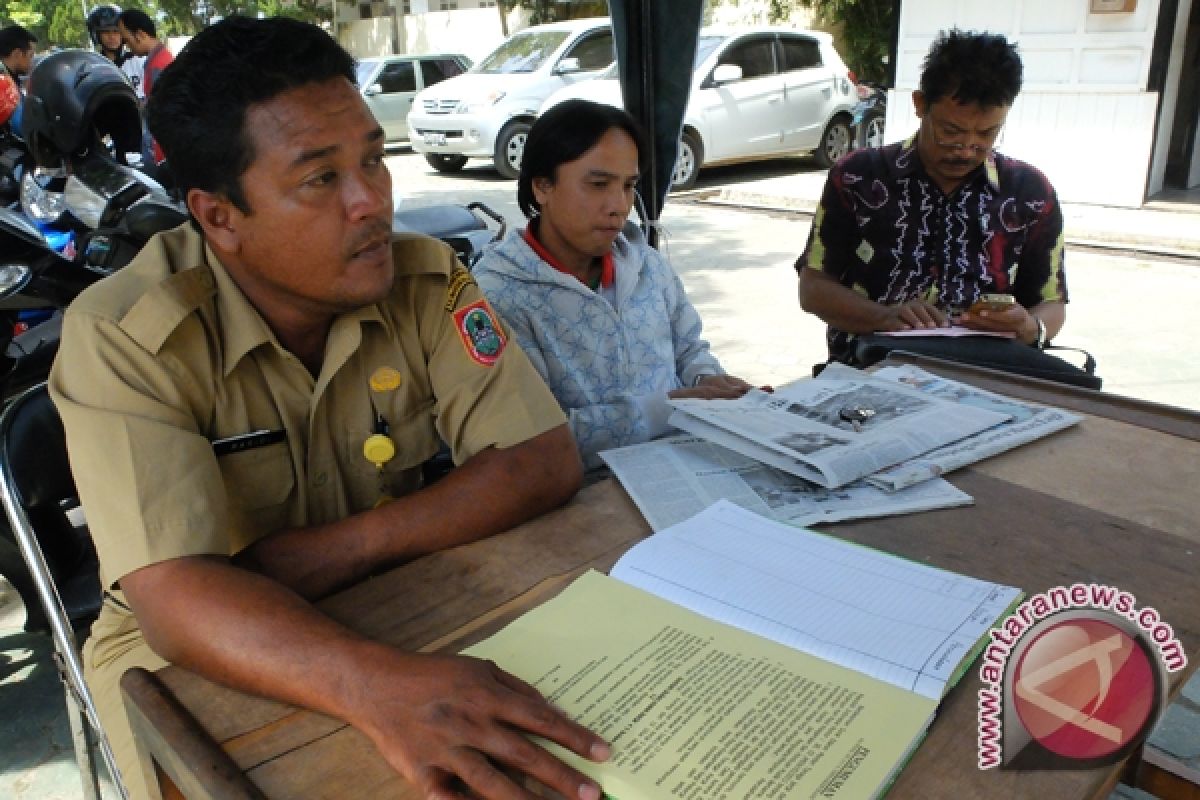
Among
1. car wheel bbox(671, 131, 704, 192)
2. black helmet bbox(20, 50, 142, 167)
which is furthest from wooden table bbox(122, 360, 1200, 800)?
car wheel bbox(671, 131, 704, 192)

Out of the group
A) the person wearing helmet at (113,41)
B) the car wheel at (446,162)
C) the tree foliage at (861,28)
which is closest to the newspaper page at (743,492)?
the person wearing helmet at (113,41)

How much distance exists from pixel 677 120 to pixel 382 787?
2.72 m

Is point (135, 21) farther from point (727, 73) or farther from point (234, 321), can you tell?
point (234, 321)

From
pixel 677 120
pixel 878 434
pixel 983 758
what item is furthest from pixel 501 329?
pixel 677 120

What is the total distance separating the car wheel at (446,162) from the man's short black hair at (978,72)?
28.1 ft

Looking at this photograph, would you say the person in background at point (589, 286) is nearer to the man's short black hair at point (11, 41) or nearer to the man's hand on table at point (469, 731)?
the man's hand on table at point (469, 731)

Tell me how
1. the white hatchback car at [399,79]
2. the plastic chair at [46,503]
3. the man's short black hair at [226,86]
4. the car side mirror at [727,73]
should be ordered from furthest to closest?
the white hatchback car at [399,79], the car side mirror at [727,73], the plastic chair at [46,503], the man's short black hair at [226,86]

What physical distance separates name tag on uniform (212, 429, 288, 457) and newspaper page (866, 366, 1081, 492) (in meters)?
0.85

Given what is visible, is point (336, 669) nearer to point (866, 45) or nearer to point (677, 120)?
point (677, 120)

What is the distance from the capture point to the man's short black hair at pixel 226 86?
46.3 inches

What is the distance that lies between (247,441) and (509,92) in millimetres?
8372

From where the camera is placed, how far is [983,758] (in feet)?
2.57

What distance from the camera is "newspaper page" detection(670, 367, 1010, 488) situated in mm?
1327

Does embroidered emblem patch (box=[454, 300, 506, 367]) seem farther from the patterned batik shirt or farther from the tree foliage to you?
the tree foliage
